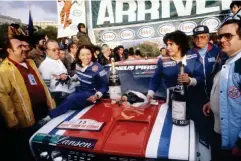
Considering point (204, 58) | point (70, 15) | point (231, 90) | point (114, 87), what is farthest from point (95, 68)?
point (70, 15)

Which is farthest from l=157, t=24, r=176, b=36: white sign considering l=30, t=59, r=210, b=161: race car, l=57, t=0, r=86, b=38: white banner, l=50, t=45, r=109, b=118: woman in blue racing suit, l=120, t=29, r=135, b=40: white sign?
l=30, t=59, r=210, b=161: race car

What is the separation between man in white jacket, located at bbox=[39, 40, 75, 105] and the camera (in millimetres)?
3744

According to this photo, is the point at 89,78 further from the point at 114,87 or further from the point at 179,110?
the point at 179,110

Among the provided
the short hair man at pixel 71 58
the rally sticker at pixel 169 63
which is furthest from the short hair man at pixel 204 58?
the short hair man at pixel 71 58

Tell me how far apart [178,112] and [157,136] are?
359mm

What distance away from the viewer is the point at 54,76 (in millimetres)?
3793

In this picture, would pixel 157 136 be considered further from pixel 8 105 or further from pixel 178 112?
pixel 8 105

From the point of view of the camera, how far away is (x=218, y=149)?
2.46 metres

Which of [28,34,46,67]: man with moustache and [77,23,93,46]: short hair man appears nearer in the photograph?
[28,34,46,67]: man with moustache

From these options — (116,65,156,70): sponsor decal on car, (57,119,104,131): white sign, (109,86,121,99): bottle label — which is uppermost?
(116,65,156,70): sponsor decal on car

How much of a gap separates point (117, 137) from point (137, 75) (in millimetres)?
1443

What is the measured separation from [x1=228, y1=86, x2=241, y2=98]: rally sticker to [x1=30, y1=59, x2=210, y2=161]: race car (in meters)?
0.51

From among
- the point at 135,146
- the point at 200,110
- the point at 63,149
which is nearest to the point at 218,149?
the point at 200,110

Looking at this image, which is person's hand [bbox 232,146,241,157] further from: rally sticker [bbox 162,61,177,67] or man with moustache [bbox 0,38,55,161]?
man with moustache [bbox 0,38,55,161]
